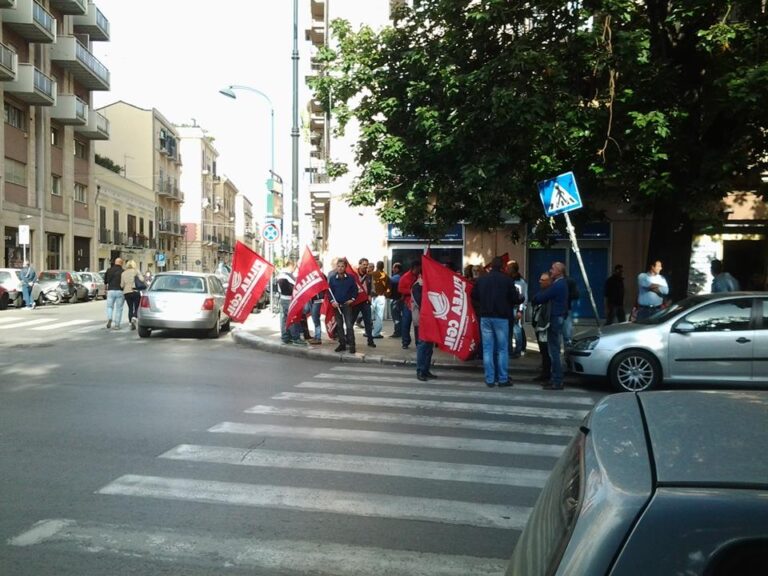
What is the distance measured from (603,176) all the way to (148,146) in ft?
198

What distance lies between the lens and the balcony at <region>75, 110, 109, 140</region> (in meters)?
46.2

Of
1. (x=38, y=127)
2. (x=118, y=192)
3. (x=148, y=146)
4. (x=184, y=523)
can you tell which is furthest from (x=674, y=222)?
(x=148, y=146)

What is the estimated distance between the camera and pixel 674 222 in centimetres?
1288

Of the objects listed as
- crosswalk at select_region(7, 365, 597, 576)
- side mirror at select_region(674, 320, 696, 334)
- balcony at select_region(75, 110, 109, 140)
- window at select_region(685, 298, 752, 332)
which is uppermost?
balcony at select_region(75, 110, 109, 140)

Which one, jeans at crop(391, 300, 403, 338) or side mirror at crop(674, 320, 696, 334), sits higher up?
side mirror at crop(674, 320, 696, 334)

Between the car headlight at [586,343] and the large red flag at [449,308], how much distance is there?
1895 millimetres

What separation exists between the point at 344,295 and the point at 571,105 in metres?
5.27

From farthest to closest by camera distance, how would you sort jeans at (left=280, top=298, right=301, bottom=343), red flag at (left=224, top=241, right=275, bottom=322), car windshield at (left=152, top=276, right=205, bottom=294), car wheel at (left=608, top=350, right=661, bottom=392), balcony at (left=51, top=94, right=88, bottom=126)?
balcony at (left=51, top=94, right=88, bottom=126), car windshield at (left=152, top=276, right=205, bottom=294), red flag at (left=224, top=241, right=275, bottom=322), jeans at (left=280, top=298, right=301, bottom=343), car wheel at (left=608, top=350, right=661, bottom=392)

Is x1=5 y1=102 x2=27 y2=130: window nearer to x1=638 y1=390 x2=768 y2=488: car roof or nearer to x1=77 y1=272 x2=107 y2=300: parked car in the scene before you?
x1=77 y1=272 x2=107 y2=300: parked car

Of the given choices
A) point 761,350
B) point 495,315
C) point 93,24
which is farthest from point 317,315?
point 93,24

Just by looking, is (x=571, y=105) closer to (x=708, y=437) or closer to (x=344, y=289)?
(x=344, y=289)

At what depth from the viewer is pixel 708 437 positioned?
1.71 metres

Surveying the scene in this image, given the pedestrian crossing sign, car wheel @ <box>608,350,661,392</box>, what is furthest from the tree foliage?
car wheel @ <box>608,350,661,392</box>

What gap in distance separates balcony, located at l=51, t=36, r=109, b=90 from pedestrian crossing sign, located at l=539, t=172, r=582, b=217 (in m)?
40.1
